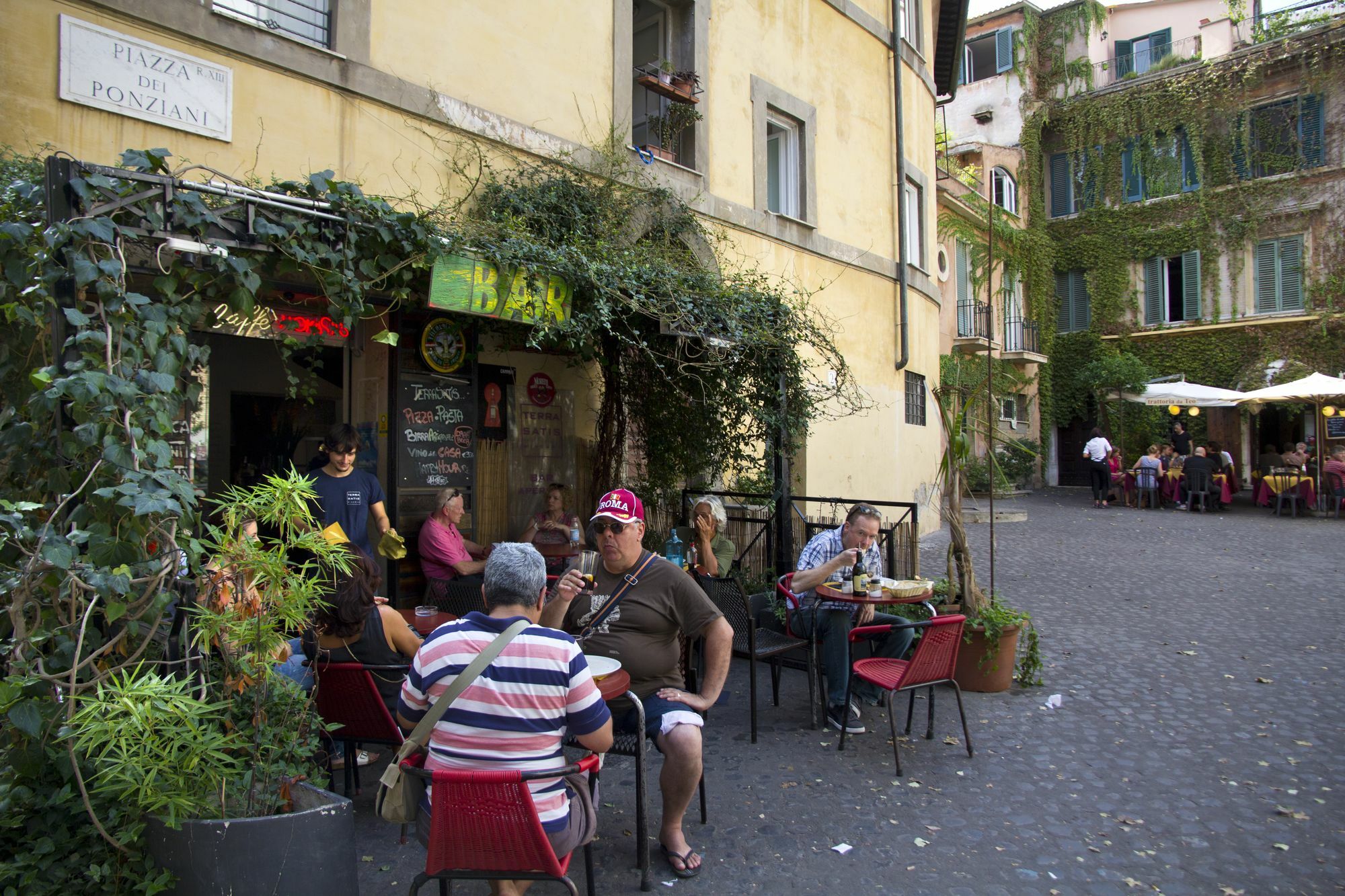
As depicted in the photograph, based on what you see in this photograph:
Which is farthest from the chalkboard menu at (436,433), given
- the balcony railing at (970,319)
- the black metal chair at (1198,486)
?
the balcony railing at (970,319)

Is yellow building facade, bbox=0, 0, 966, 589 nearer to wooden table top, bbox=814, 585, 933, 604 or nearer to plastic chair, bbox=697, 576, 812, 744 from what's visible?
plastic chair, bbox=697, 576, 812, 744

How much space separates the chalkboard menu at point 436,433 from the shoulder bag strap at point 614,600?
4.23m

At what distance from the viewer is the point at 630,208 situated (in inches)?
344

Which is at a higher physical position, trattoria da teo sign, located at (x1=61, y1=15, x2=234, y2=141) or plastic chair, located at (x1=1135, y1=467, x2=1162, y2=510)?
trattoria da teo sign, located at (x1=61, y1=15, x2=234, y2=141)

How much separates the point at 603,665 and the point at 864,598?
210cm

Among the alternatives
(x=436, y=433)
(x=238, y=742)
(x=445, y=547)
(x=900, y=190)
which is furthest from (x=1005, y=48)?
(x=238, y=742)

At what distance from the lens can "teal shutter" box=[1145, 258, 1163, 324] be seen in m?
25.2

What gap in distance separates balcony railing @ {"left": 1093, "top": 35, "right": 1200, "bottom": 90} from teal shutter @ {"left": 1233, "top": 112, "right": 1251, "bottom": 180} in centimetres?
277

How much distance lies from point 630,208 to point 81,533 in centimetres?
633

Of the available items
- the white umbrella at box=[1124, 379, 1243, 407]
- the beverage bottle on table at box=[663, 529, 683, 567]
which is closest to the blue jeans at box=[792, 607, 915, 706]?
the beverage bottle on table at box=[663, 529, 683, 567]

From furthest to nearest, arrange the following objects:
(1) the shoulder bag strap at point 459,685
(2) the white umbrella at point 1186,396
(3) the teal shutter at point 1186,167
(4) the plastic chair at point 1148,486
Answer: (3) the teal shutter at point 1186,167 → (2) the white umbrella at point 1186,396 → (4) the plastic chair at point 1148,486 → (1) the shoulder bag strap at point 459,685

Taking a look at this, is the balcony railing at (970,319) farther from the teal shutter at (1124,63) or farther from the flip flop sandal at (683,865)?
the flip flop sandal at (683,865)

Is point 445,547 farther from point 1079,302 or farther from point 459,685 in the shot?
point 1079,302

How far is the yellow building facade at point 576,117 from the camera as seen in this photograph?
564 cm
